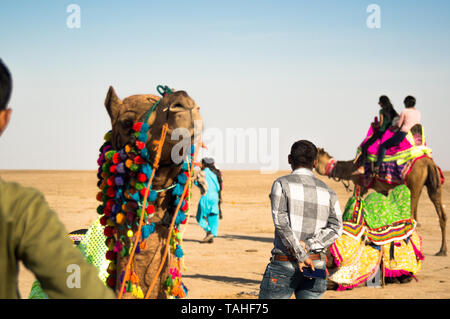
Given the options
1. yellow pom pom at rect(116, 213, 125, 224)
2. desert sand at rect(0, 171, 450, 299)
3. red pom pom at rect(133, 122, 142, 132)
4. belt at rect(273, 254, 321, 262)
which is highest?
red pom pom at rect(133, 122, 142, 132)

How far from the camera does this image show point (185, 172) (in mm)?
3332

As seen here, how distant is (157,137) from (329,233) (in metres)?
1.91

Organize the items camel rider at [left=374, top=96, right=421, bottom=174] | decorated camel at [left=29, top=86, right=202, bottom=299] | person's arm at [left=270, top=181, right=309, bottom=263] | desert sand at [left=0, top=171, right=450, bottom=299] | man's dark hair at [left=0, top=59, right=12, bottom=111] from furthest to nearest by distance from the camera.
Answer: camel rider at [left=374, top=96, right=421, bottom=174] < desert sand at [left=0, top=171, right=450, bottom=299] < person's arm at [left=270, top=181, right=309, bottom=263] < decorated camel at [left=29, top=86, right=202, bottom=299] < man's dark hair at [left=0, top=59, right=12, bottom=111]

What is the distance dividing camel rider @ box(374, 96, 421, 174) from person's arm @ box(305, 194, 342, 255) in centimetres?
893

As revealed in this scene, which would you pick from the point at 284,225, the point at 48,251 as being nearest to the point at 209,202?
the point at 284,225

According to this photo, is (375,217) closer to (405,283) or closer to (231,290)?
(405,283)

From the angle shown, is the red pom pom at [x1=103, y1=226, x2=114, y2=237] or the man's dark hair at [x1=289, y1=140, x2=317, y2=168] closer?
the red pom pom at [x1=103, y1=226, x2=114, y2=237]

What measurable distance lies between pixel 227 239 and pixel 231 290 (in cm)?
729

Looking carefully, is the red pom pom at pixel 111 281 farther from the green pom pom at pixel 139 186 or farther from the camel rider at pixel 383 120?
the camel rider at pixel 383 120

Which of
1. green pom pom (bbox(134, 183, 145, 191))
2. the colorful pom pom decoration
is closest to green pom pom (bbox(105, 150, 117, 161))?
the colorful pom pom decoration

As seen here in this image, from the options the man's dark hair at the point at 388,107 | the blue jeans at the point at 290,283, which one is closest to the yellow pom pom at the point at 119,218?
the blue jeans at the point at 290,283

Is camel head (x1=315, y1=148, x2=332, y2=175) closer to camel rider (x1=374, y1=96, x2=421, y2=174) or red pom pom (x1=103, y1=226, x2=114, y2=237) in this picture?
camel rider (x1=374, y1=96, x2=421, y2=174)

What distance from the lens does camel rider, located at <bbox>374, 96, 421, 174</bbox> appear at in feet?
42.1

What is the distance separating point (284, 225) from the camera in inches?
173
